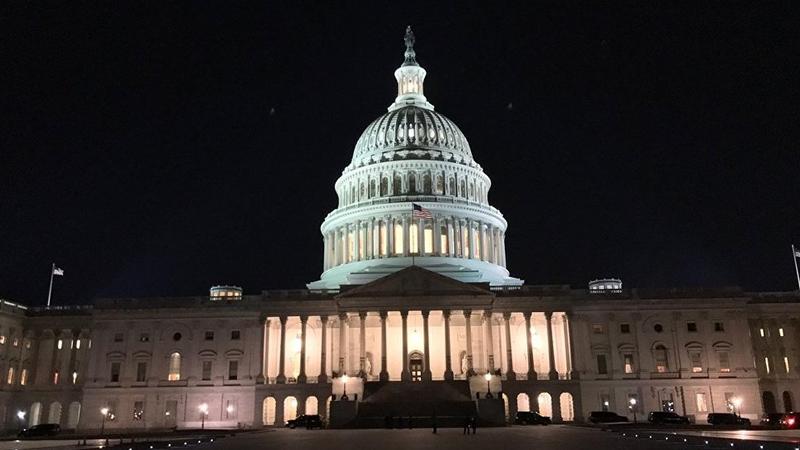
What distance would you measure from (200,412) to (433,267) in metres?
32.2

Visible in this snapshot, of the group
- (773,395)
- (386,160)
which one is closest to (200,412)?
(386,160)

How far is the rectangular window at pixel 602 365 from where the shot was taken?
77.6m

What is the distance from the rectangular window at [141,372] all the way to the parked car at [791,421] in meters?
61.9

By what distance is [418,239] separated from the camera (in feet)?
310

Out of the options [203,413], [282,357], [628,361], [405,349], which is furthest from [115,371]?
[628,361]

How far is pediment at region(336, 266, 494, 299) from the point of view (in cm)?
7556

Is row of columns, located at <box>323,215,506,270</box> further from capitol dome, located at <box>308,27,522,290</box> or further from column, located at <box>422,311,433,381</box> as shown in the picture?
column, located at <box>422,311,433,381</box>

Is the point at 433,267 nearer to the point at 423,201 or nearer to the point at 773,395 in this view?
the point at 423,201

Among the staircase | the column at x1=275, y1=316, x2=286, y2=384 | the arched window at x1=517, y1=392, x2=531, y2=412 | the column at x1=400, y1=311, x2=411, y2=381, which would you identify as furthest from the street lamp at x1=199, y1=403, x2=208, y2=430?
the arched window at x1=517, y1=392, x2=531, y2=412

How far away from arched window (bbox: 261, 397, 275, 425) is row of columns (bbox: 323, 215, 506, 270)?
80.4 ft

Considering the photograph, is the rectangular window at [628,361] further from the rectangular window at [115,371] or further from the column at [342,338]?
the rectangular window at [115,371]

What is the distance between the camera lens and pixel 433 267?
90.3m

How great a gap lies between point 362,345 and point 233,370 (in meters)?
15.2

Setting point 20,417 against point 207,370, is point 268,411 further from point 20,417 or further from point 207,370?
point 20,417
